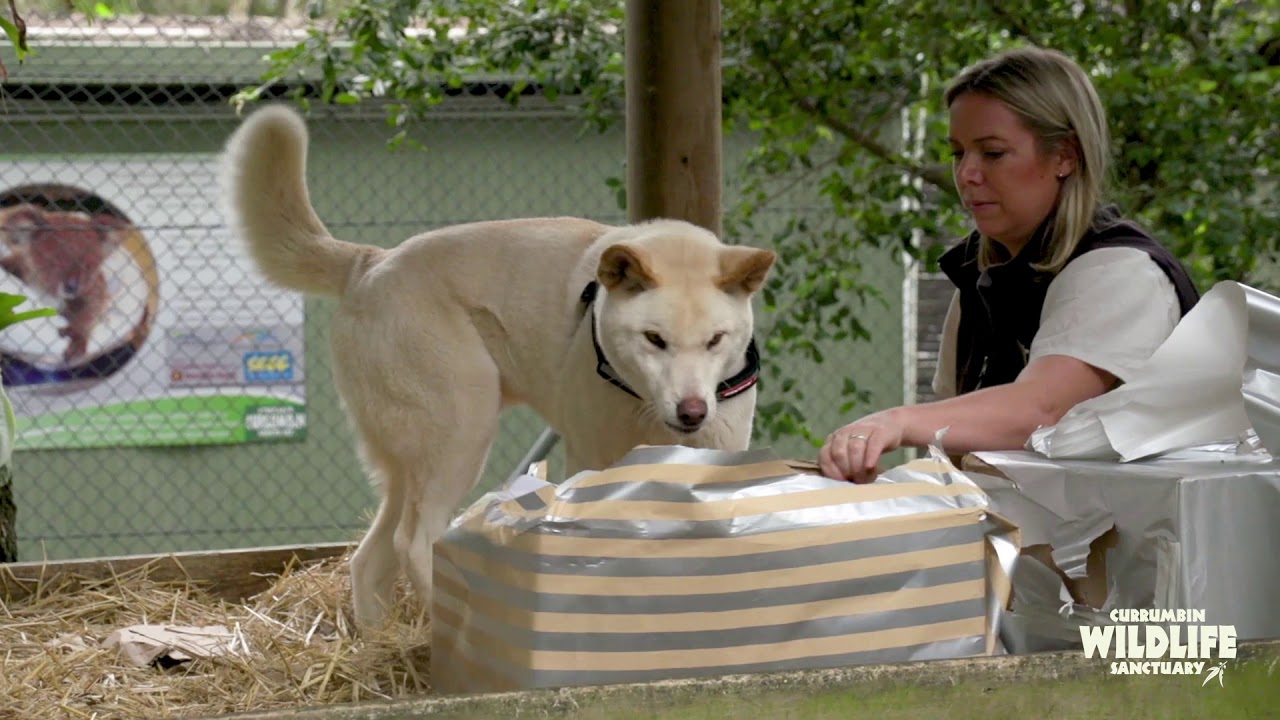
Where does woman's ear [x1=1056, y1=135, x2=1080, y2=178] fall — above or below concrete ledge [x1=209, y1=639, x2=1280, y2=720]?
above

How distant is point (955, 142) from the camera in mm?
2377

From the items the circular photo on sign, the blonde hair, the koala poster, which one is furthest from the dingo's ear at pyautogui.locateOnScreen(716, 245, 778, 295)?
the circular photo on sign

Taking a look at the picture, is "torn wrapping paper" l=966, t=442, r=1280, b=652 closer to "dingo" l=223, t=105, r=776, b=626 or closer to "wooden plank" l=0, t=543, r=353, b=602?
"dingo" l=223, t=105, r=776, b=626

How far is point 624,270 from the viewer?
2531 mm

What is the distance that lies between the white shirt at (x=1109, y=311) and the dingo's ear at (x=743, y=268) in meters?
0.61

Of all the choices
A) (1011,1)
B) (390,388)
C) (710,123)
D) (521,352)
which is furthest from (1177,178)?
(390,388)

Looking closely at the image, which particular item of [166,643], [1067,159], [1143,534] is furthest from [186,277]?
[1143,534]

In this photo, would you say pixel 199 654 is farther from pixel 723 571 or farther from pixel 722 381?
pixel 723 571

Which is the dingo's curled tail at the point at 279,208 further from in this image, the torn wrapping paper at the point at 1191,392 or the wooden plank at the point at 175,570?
the torn wrapping paper at the point at 1191,392

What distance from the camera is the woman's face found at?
2271 mm

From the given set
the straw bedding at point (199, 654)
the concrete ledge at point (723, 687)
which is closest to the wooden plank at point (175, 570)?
the straw bedding at point (199, 654)

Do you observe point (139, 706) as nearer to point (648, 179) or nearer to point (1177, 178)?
point (648, 179)

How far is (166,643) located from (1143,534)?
5.74 ft

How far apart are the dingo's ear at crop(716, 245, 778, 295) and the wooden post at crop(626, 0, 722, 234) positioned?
17.3 inches
